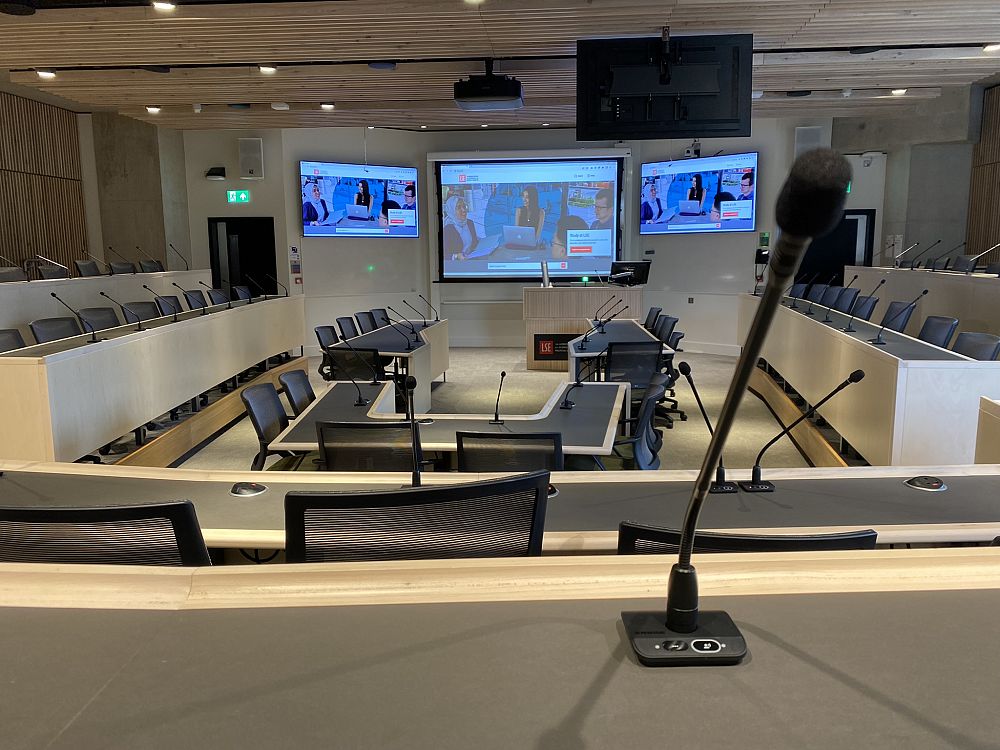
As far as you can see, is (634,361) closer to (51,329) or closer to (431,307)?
(51,329)

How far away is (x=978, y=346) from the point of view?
560cm

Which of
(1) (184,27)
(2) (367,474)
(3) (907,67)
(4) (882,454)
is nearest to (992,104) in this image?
(3) (907,67)

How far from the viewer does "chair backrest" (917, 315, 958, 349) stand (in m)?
6.64

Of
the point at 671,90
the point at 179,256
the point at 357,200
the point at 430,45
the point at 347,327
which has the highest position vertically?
the point at 430,45

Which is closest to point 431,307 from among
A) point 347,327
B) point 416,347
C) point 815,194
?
point 347,327

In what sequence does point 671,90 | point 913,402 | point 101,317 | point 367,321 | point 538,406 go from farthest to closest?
point 367,321
point 538,406
point 101,317
point 671,90
point 913,402

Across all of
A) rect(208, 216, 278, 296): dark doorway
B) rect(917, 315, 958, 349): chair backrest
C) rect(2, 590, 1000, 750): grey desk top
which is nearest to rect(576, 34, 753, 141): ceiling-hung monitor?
rect(917, 315, 958, 349): chair backrest

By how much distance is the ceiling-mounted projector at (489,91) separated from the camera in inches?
278

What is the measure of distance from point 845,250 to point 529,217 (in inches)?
205

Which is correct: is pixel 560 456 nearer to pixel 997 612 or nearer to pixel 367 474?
pixel 367 474

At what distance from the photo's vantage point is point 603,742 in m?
0.81

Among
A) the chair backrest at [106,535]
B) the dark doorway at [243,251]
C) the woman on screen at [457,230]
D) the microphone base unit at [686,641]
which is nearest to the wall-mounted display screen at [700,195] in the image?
the woman on screen at [457,230]

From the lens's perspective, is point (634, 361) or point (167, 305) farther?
point (167, 305)

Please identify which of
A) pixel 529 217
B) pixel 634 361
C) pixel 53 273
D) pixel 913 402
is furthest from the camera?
pixel 529 217
